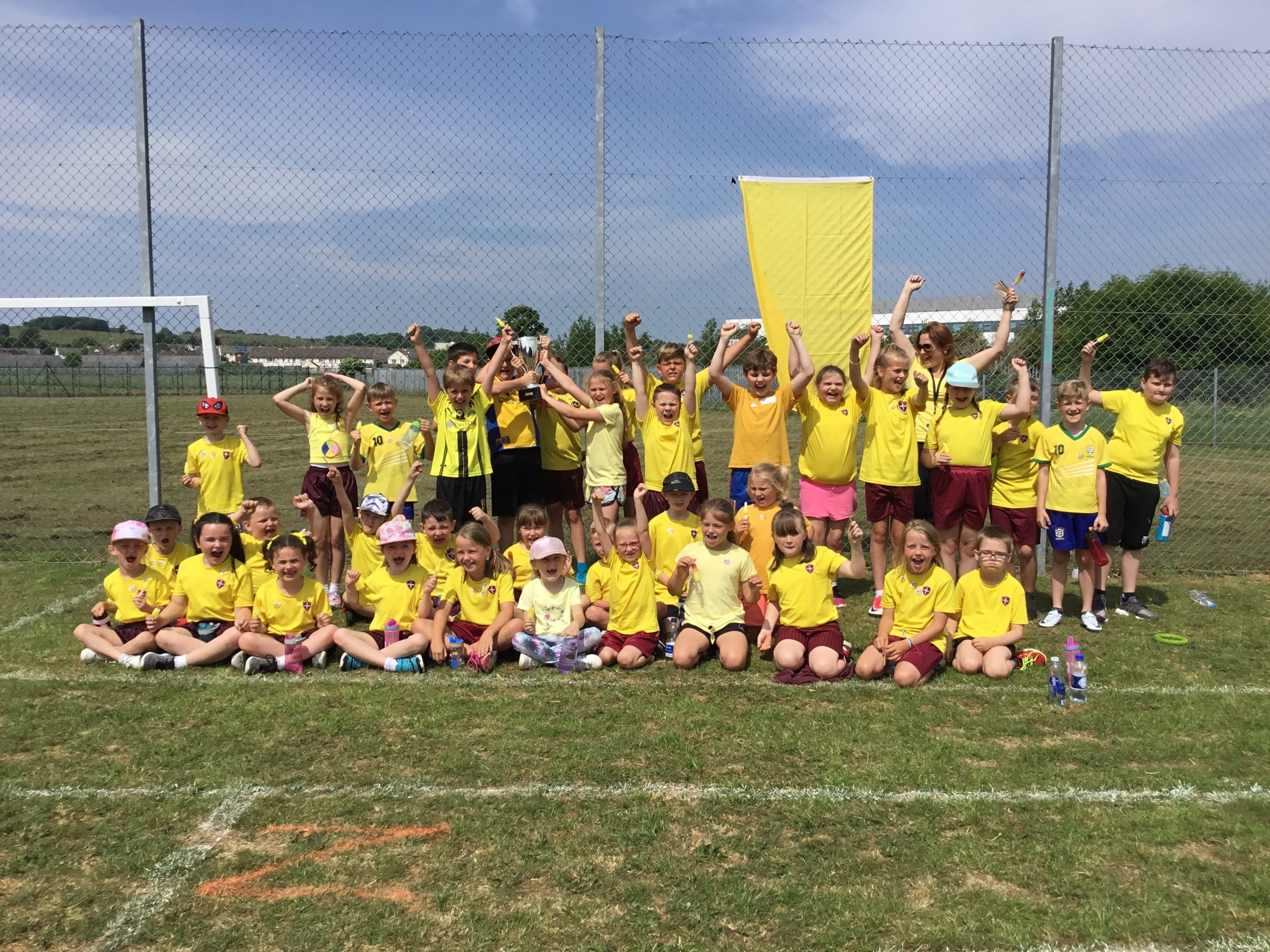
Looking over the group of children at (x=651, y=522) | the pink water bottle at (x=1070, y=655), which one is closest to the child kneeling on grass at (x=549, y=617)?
the group of children at (x=651, y=522)

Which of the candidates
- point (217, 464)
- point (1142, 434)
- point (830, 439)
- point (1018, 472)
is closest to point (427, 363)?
point (217, 464)

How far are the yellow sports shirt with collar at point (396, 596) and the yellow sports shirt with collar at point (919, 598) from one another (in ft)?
10.2

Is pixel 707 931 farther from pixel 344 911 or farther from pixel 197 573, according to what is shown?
pixel 197 573

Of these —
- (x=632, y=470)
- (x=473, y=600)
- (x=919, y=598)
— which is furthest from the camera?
(x=632, y=470)

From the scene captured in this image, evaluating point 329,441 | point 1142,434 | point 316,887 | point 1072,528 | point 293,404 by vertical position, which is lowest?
→ point 316,887

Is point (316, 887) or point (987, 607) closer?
point (316, 887)

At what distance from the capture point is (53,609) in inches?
289

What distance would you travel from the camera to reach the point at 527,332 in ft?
26.4

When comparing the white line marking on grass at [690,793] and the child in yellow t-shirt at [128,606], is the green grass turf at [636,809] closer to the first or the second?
the white line marking on grass at [690,793]

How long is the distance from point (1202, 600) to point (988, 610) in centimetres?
279

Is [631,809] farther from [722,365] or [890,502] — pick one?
[722,365]

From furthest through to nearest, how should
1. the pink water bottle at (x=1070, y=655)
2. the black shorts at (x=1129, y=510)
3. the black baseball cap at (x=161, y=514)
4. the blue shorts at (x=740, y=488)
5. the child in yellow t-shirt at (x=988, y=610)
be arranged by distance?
the blue shorts at (x=740, y=488) → the black shorts at (x=1129, y=510) → the black baseball cap at (x=161, y=514) → the child in yellow t-shirt at (x=988, y=610) → the pink water bottle at (x=1070, y=655)

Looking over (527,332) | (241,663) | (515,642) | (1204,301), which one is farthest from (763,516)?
(1204,301)

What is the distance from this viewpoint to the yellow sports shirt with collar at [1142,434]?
24.0 ft
